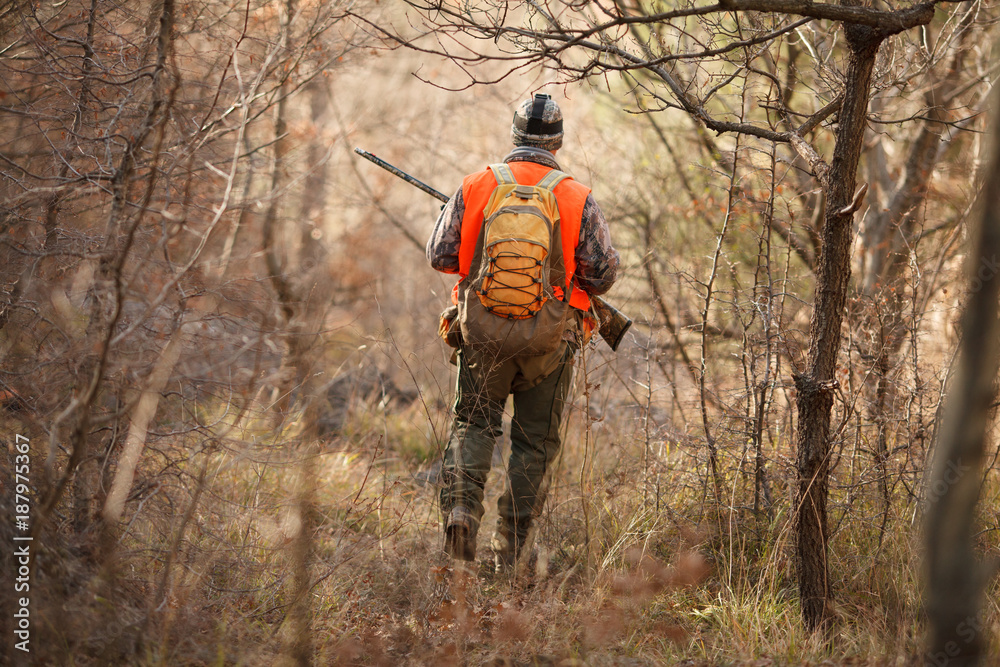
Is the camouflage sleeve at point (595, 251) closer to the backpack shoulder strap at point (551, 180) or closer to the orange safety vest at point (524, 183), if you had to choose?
the orange safety vest at point (524, 183)

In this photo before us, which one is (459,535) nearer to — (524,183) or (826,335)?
(524,183)

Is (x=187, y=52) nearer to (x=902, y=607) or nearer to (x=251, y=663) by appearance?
(x=251, y=663)

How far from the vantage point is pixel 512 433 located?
3955 millimetres

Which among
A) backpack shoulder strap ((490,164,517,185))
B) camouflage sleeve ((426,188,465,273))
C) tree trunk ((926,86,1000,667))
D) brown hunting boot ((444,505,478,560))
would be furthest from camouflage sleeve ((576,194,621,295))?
tree trunk ((926,86,1000,667))

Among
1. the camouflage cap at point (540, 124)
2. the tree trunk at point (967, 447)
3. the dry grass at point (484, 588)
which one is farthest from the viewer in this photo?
the camouflage cap at point (540, 124)

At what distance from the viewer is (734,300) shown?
397 cm

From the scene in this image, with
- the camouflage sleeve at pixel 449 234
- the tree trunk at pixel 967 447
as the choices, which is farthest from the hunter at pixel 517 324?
the tree trunk at pixel 967 447

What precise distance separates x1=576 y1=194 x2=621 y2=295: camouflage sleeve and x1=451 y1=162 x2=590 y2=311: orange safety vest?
49 mm

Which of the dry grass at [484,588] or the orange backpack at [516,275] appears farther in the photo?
the orange backpack at [516,275]

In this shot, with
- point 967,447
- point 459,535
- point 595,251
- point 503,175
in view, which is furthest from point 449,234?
point 967,447

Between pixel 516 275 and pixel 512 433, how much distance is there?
0.91 metres

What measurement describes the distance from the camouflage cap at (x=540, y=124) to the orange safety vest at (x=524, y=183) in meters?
0.24

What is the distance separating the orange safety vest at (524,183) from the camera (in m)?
3.67

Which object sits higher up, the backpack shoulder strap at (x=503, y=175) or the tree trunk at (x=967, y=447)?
the backpack shoulder strap at (x=503, y=175)
